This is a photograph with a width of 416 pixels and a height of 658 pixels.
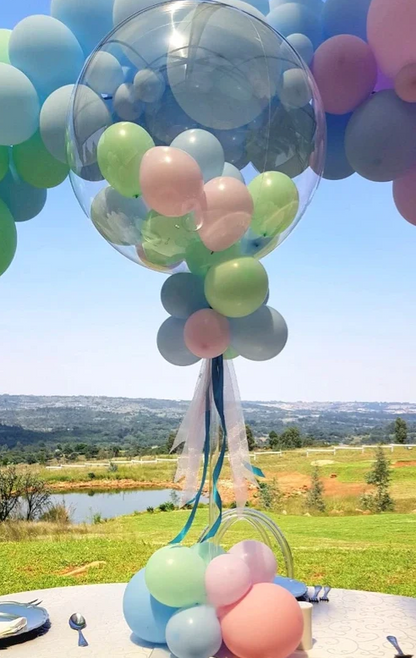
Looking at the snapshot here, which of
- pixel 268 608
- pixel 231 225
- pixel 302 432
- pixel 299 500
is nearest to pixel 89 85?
pixel 231 225

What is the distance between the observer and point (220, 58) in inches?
73.0

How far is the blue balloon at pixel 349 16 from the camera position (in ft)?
8.16

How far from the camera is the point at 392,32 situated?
88.1 inches

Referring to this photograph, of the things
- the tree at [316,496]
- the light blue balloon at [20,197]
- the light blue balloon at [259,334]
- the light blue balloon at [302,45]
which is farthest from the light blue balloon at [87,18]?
the tree at [316,496]

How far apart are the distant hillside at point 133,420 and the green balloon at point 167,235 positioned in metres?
9.79

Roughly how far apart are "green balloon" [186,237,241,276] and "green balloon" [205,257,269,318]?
31 mm

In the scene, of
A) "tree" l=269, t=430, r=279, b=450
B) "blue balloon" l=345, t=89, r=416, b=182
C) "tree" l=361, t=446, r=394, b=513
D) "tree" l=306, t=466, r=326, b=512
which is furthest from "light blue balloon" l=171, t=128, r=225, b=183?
"tree" l=269, t=430, r=279, b=450

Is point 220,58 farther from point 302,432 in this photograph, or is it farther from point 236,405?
point 302,432

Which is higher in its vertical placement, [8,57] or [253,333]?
[8,57]

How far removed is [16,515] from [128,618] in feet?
27.1

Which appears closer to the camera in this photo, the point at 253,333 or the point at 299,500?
the point at 253,333

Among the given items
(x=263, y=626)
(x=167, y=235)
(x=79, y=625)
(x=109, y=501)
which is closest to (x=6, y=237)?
(x=167, y=235)

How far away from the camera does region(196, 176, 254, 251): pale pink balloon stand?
183cm

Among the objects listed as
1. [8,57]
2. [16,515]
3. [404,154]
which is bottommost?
[16,515]
